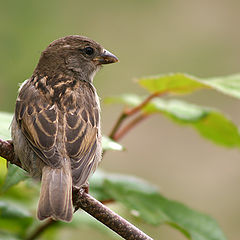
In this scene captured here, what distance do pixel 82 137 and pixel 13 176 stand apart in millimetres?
545

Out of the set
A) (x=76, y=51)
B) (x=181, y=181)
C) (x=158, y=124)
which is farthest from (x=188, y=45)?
(x=76, y=51)

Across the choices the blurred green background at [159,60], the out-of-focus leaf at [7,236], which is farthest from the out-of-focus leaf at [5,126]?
the blurred green background at [159,60]

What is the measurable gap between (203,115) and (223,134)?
226 millimetres

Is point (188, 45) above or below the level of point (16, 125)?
below

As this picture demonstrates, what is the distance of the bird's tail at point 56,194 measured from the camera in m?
2.86

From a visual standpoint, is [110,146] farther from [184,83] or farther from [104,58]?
[104,58]

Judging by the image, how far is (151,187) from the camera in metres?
3.66

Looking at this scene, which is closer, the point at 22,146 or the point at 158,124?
the point at 22,146

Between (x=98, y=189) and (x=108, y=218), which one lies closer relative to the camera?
(x=108, y=218)

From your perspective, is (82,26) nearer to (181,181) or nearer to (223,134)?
(181,181)

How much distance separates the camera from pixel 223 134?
3.74 meters

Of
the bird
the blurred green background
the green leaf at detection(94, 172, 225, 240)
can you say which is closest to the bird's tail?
the bird

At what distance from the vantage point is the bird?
3018 mm

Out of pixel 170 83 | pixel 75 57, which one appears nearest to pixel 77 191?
pixel 170 83
